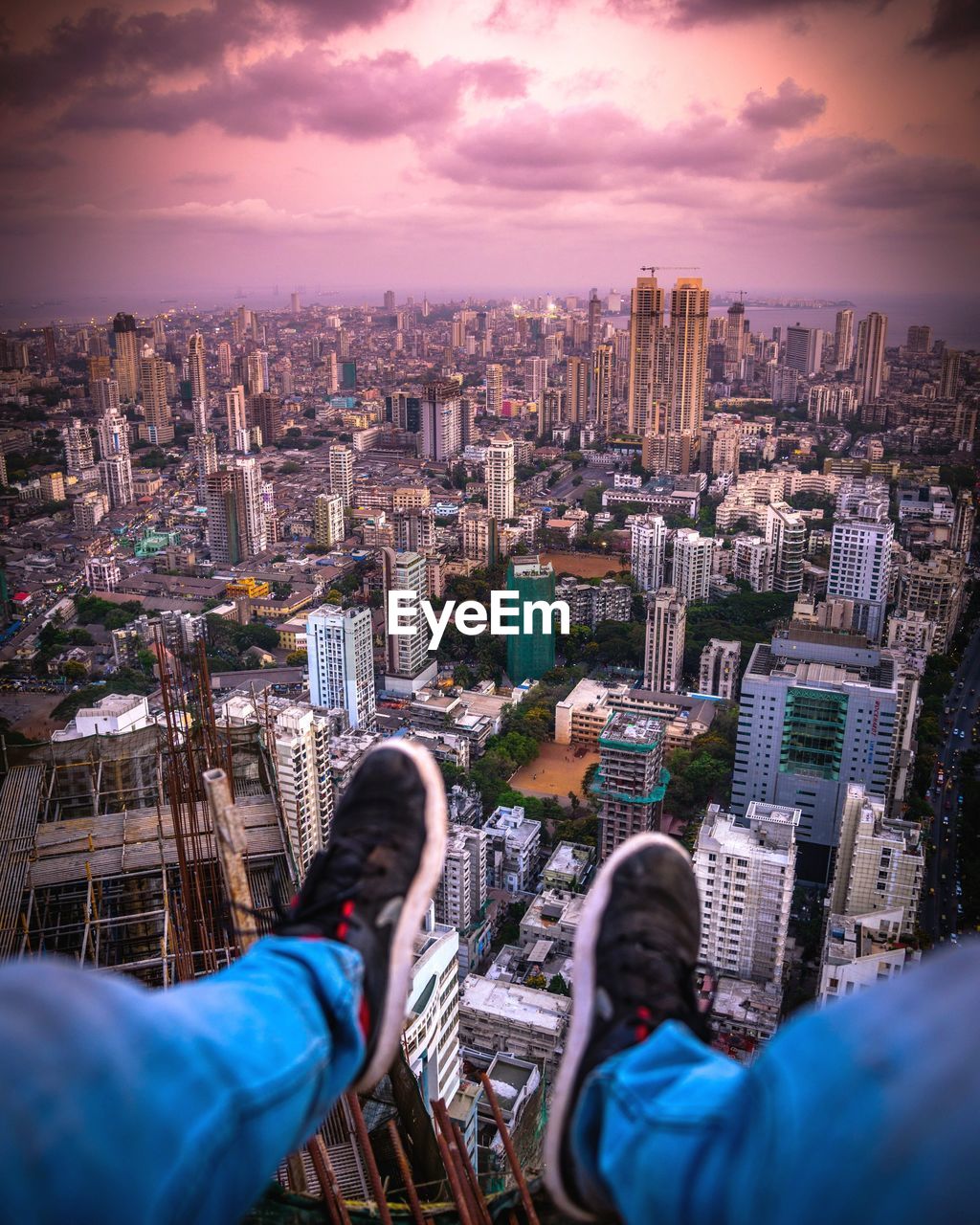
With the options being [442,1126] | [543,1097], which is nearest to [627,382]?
[543,1097]

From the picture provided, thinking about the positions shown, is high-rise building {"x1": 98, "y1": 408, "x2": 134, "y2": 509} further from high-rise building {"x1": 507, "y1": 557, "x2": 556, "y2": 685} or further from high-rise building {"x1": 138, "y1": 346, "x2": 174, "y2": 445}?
high-rise building {"x1": 507, "y1": 557, "x2": 556, "y2": 685}

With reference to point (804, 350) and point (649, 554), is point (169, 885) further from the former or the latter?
point (804, 350)

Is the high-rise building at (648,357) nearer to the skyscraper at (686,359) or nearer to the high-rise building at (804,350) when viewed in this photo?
the skyscraper at (686,359)

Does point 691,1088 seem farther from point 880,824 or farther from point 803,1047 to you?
point 880,824

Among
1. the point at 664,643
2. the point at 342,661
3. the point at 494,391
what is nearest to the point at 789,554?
the point at 664,643

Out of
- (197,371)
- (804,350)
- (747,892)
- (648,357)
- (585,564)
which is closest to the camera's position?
(747,892)

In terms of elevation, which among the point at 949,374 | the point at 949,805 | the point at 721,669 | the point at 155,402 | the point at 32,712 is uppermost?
the point at 949,374

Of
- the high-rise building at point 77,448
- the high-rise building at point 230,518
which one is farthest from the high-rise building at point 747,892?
the high-rise building at point 230,518
